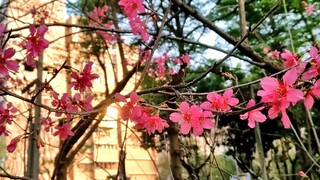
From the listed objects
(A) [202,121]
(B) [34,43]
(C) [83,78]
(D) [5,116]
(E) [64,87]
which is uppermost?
(E) [64,87]

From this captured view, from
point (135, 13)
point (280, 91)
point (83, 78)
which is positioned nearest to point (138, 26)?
point (135, 13)

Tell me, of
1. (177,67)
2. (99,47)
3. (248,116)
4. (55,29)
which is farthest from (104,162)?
(248,116)

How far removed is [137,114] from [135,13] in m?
0.51

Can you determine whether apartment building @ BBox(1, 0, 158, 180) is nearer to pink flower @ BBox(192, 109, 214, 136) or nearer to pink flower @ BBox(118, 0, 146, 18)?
pink flower @ BBox(118, 0, 146, 18)

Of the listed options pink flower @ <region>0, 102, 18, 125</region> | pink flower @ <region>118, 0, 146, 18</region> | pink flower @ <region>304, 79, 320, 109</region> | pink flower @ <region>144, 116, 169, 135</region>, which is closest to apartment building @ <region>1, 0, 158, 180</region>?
pink flower @ <region>0, 102, 18, 125</region>

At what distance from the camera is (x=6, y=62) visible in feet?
4.19

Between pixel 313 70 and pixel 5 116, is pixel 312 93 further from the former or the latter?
pixel 5 116

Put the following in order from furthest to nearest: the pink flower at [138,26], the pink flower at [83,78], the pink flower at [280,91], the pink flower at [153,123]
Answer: the pink flower at [138,26] < the pink flower at [83,78] < the pink flower at [153,123] < the pink flower at [280,91]

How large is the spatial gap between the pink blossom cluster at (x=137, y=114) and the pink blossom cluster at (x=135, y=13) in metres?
0.47

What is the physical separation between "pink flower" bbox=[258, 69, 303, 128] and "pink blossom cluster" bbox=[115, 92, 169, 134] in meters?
0.41

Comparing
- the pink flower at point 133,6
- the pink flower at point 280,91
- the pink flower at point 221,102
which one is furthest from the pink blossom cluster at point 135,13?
the pink flower at point 280,91

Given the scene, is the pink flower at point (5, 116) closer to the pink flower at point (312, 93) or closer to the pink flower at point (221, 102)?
the pink flower at point (221, 102)

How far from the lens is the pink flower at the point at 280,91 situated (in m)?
0.88

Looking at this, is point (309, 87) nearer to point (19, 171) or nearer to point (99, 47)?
point (99, 47)
